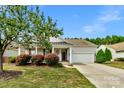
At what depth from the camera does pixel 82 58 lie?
36.6 meters

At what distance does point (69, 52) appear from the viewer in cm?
3572

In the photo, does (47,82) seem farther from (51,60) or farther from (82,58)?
(82,58)

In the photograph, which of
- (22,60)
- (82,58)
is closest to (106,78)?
(22,60)

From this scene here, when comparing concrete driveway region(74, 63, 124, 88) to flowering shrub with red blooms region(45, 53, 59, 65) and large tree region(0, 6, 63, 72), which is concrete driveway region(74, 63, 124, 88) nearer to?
large tree region(0, 6, 63, 72)

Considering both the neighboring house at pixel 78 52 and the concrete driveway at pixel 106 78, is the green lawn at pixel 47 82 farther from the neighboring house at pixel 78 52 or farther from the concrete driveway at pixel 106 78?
the neighboring house at pixel 78 52

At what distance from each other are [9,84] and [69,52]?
21.8m

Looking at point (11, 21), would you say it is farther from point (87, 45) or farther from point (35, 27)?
point (87, 45)

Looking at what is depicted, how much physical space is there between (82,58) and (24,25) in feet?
66.7

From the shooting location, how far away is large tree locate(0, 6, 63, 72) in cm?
1705

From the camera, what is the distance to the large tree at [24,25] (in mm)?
17047

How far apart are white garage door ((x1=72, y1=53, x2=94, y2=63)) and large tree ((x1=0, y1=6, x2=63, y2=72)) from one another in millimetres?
18613
